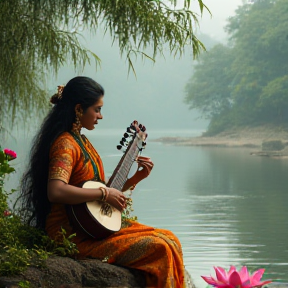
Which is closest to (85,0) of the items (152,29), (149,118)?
(152,29)

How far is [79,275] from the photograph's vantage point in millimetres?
3213

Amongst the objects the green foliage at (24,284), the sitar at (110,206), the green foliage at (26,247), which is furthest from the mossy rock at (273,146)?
the green foliage at (24,284)

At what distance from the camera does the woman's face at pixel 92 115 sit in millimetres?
3352

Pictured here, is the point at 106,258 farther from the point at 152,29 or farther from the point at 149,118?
the point at 149,118

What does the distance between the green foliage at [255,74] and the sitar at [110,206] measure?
123 ft

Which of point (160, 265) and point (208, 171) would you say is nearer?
point (160, 265)

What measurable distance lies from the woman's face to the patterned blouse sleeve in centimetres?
12

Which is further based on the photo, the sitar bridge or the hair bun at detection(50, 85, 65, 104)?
the hair bun at detection(50, 85, 65, 104)

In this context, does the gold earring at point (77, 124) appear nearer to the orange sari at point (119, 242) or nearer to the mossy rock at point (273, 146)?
the orange sari at point (119, 242)

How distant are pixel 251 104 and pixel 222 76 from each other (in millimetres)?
7326

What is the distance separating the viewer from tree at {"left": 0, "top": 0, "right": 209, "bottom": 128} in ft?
23.1

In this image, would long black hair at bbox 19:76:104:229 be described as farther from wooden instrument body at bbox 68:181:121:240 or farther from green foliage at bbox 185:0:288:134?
green foliage at bbox 185:0:288:134

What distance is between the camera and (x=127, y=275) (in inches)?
127

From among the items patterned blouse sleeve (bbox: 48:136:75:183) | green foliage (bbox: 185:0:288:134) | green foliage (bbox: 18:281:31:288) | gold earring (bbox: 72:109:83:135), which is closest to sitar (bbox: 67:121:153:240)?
patterned blouse sleeve (bbox: 48:136:75:183)
